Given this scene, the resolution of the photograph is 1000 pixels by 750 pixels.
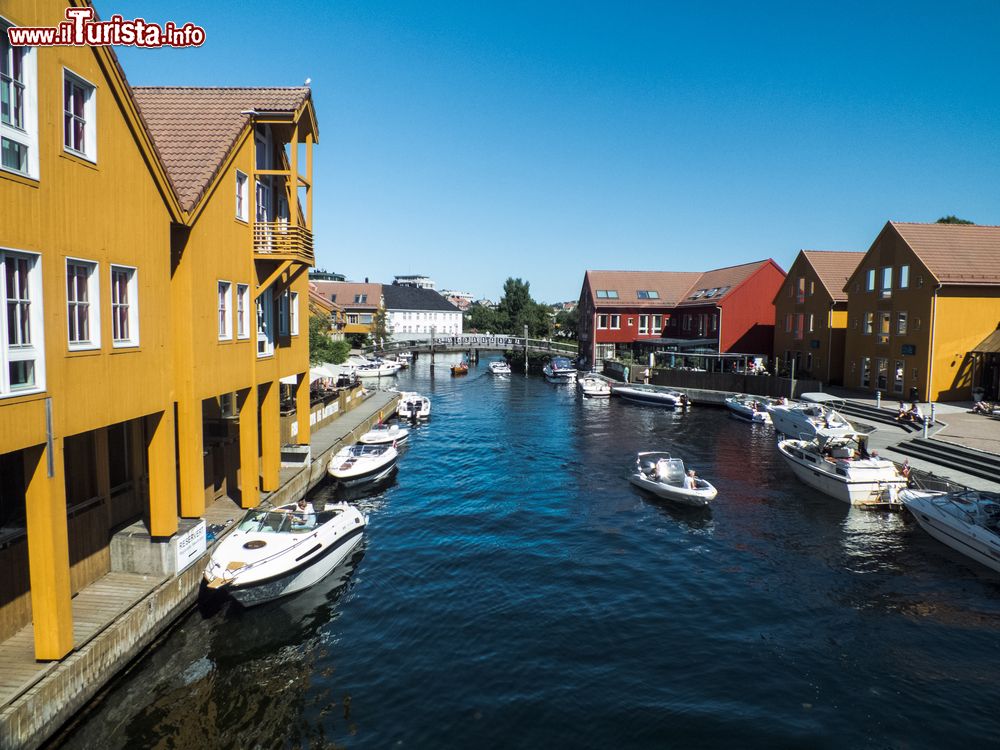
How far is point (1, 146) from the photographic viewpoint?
10328 mm

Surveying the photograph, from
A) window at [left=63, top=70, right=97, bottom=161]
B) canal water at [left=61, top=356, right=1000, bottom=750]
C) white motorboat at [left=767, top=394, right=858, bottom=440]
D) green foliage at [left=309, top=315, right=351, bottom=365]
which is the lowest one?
canal water at [left=61, top=356, right=1000, bottom=750]

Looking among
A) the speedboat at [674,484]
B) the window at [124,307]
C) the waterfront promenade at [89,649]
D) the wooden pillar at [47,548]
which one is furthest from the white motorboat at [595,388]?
the wooden pillar at [47,548]

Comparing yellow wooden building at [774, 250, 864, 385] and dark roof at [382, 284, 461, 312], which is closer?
yellow wooden building at [774, 250, 864, 385]

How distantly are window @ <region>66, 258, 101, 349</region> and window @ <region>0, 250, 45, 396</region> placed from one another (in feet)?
3.50

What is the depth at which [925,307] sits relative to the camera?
1609 inches

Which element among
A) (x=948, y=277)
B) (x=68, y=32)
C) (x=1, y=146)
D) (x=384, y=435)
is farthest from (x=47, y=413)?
(x=948, y=277)

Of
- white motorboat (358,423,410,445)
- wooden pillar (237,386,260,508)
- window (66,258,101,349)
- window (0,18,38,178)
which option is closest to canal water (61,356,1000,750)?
wooden pillar (237,386,260,508)

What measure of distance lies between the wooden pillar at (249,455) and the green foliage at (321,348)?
2862cm

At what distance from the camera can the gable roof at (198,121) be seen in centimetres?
1755

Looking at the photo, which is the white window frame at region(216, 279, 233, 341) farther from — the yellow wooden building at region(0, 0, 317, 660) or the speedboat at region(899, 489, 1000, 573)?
the speedboat at region(899, 489, 1000, 573)

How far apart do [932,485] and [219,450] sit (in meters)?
26.0

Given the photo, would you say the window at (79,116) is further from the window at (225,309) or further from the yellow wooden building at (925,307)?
the yellow wooden building at (925,307)

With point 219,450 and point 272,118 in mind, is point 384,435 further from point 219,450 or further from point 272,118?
point 272,118

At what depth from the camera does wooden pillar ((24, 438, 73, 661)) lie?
437 inches
